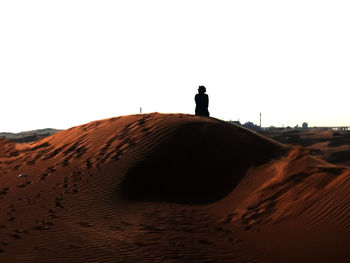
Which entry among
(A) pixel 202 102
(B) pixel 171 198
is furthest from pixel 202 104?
(B) pixel 171 198

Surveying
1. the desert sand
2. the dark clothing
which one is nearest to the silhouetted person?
the dark clothing

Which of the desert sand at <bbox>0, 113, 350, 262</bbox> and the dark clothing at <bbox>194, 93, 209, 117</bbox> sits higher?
the dark clothing at <bbox>194, 93, 209, 117</bbox>

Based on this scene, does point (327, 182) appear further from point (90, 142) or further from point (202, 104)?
point (90, 142)

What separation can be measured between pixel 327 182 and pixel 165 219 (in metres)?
4.68

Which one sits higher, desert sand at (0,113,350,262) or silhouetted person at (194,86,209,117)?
silhouetted person at (194,86,209,117)

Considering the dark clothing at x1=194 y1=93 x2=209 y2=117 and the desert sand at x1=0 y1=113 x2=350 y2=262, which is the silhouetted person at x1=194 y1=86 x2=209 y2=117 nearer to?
the dark clothing at x1=194 y1=93 x2=209 y2=117

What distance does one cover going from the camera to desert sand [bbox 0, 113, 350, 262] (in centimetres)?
929

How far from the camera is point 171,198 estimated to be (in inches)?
530

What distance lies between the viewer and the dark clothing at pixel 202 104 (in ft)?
64.6

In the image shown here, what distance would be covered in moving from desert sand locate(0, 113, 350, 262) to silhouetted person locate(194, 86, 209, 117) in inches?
51.8

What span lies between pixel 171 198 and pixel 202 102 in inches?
294

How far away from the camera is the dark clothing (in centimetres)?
1970

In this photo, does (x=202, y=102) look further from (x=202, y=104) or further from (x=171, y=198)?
(x=171, y=198)

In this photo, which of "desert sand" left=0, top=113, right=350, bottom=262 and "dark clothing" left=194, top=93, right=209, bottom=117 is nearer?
"desert sand" left=0, top=113, right=350, bottom=262
